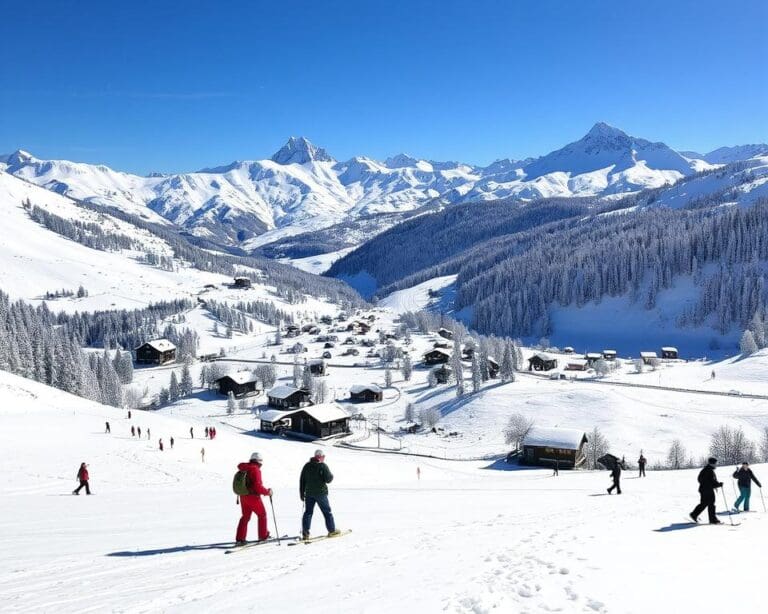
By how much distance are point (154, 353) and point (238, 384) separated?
49732 mm

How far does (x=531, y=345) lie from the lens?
6550 inches

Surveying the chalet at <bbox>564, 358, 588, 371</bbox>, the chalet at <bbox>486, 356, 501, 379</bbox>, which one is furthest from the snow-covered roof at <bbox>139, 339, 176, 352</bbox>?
the chalet at <bbox>564, 358, 588, 371</bbox>

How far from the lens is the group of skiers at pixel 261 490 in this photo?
493 inches

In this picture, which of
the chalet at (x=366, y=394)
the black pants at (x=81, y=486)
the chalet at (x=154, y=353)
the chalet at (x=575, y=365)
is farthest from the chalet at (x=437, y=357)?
the black pants at (x=81, y=486)

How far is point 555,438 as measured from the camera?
53.4 m

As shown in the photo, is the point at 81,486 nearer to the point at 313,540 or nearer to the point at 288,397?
the point at 313,540

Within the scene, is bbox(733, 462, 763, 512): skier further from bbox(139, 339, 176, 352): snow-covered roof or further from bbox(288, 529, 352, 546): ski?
bbox(139, 339, 176, 352): snow-covered roof

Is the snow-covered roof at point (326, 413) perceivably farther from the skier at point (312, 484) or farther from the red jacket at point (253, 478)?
the red jacket at point (253, 478)

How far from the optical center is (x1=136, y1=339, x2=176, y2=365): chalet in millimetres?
→ 139125

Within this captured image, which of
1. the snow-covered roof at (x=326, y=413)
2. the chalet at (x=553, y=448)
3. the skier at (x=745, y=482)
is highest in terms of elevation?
the skier at (x=745, y=482)

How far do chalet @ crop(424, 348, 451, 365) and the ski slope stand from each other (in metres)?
93.4

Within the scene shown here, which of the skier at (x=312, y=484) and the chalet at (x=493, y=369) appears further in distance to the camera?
the chalet at (x=493, y=369)

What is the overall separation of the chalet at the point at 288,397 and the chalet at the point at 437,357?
3870 cm

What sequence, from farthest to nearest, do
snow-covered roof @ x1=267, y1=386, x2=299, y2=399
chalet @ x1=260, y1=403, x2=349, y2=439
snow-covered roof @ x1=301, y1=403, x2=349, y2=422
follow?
snow-covered roof @ x1=267, y1=386, x2=299, y2=399
chalet @ x1=260, y1=403, x2=349, y2=439
snow-covered roof @ x1=301, y1=403, x2=349, y2=422
